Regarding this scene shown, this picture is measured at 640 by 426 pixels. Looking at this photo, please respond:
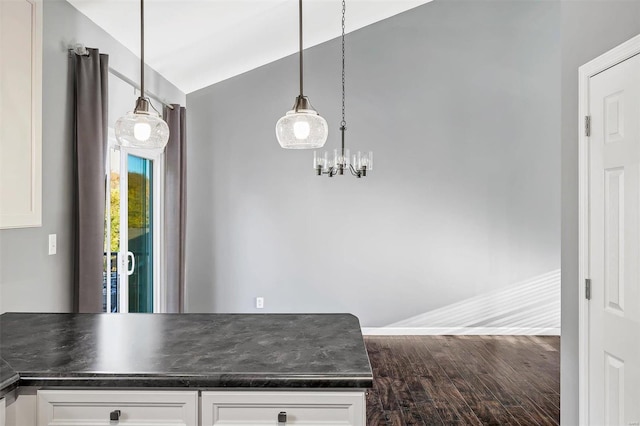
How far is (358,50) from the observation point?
5043 millimetres

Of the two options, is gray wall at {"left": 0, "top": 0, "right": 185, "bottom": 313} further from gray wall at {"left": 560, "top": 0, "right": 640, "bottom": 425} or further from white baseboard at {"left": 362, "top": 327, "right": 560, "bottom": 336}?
white baseboard at {"left": 362, "top": 327, "right": 560, "bottom": 336}

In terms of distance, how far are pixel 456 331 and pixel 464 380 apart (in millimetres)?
1399

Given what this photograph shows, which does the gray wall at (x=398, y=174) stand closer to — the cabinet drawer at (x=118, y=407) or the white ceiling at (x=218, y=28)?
the white ceiling at (x=218, y=28)

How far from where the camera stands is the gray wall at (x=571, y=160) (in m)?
2.21

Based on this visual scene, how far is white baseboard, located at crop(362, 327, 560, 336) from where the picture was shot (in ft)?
16.4

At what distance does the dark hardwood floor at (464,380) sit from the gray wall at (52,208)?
214 cm

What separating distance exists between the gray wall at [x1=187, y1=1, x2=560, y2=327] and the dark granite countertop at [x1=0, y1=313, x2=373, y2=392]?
2.98 meters

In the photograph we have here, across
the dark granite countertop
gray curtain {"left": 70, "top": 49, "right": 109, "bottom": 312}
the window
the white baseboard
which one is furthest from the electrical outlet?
the white baseboard

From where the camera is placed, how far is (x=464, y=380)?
12.0 feet

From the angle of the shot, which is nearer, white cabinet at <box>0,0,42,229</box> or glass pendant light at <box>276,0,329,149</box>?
glass pendant light at <box>276,0,329,149</box>

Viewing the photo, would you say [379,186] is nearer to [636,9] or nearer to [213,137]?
[213,137]

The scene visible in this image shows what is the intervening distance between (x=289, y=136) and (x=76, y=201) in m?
1.85

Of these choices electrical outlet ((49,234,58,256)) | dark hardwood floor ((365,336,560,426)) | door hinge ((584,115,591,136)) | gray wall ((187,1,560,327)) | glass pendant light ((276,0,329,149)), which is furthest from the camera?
gray wall ((187,1,560,327))

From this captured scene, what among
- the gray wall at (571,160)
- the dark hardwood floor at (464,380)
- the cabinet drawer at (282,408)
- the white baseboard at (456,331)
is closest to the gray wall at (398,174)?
the white baseboard at (456,331)
